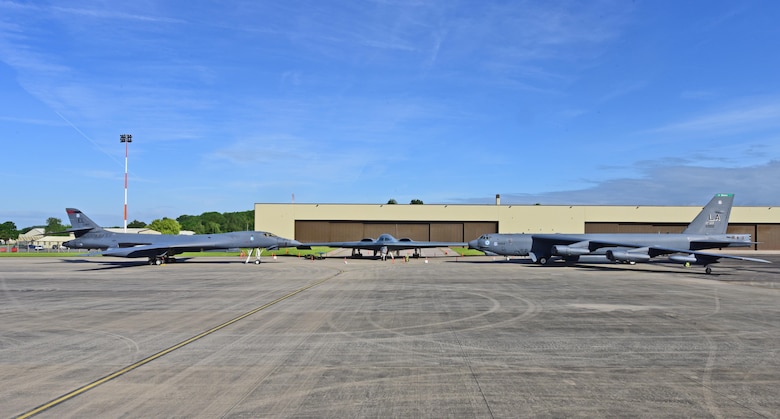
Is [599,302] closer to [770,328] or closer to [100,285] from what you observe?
[770,328]

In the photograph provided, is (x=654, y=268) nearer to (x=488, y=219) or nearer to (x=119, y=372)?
(x=488, y=219)

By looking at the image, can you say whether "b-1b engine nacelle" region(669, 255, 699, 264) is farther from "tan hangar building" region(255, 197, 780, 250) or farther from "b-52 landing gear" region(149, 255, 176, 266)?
"b-52 landing gear" region(149, 255, 176, 266)

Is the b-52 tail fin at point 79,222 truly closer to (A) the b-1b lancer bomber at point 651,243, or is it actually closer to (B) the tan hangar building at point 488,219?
A: (B) the tan hangar building at point 488,219

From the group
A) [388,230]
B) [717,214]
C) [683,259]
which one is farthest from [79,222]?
[717,214]

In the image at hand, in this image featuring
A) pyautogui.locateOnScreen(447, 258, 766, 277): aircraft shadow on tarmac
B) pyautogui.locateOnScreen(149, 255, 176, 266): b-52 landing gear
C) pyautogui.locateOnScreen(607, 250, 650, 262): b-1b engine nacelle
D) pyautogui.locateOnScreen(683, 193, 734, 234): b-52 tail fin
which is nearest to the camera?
pyautogui.locateOnScreen(447, 258, 766, 277): aircraft shadow on tarmac

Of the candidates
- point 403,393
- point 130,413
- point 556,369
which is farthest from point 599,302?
point 130,413

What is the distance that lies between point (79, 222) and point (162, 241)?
748 cm

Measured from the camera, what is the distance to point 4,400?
6.28 meters

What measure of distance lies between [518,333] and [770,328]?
→ 6297 millimetres

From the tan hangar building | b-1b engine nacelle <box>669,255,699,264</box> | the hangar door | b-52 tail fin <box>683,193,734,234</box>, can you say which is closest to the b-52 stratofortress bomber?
the tan hangar building

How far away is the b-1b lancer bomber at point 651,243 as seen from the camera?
32344 millimetres

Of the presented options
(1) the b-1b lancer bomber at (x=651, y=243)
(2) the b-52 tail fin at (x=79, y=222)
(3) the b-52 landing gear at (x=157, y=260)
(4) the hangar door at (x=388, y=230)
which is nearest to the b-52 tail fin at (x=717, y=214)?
(1) the b-1b lancer bomber at (x=651, y=243)

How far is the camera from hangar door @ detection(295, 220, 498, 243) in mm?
67125

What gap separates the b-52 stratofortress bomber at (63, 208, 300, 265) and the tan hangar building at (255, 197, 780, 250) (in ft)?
83.8
